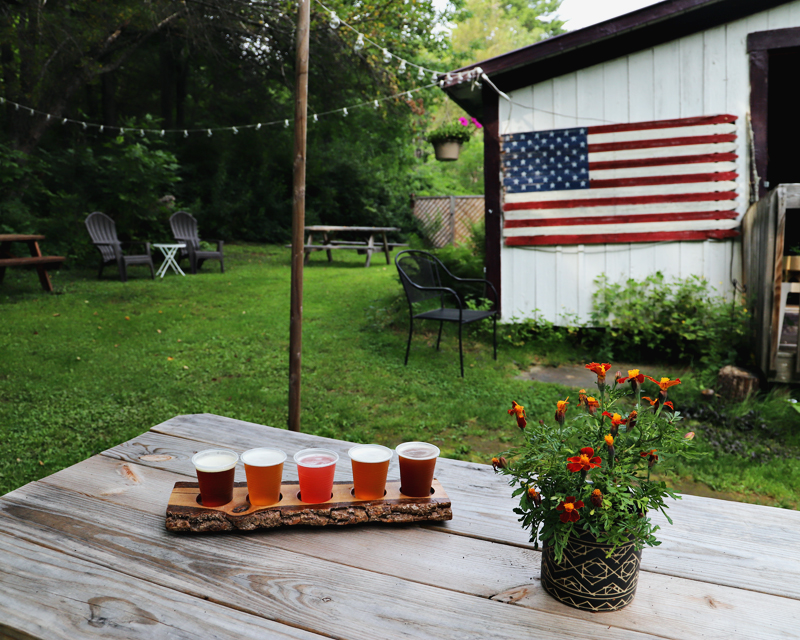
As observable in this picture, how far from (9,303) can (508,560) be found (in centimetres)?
675

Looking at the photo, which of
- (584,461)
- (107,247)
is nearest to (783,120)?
(584,461)

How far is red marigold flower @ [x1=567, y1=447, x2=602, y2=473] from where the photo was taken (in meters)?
0.78

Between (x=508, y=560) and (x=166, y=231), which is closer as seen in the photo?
(x=508, y=560)

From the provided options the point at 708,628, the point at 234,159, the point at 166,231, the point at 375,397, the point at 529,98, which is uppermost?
the point at 234,159

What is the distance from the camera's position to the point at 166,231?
977cm

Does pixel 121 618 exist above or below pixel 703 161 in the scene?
below

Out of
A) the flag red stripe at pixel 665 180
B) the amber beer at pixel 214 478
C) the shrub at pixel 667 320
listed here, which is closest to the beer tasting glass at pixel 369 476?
the amber beer at pixel 214 478

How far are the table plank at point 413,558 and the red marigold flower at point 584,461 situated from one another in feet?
0.74

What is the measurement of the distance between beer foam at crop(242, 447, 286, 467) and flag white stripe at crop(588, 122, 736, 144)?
4603 millimetres

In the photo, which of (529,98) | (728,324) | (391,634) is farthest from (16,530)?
(529,98)

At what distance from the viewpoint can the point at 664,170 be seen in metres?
4.76

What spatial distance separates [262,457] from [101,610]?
13.9 inches

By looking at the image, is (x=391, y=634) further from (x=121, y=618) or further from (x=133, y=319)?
(x=133, y=319)

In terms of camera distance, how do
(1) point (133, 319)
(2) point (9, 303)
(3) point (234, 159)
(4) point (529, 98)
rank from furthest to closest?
(3) point (234, 159), (2) point (9, 303), (1) point (133, 319), (4) point (529, 98)
